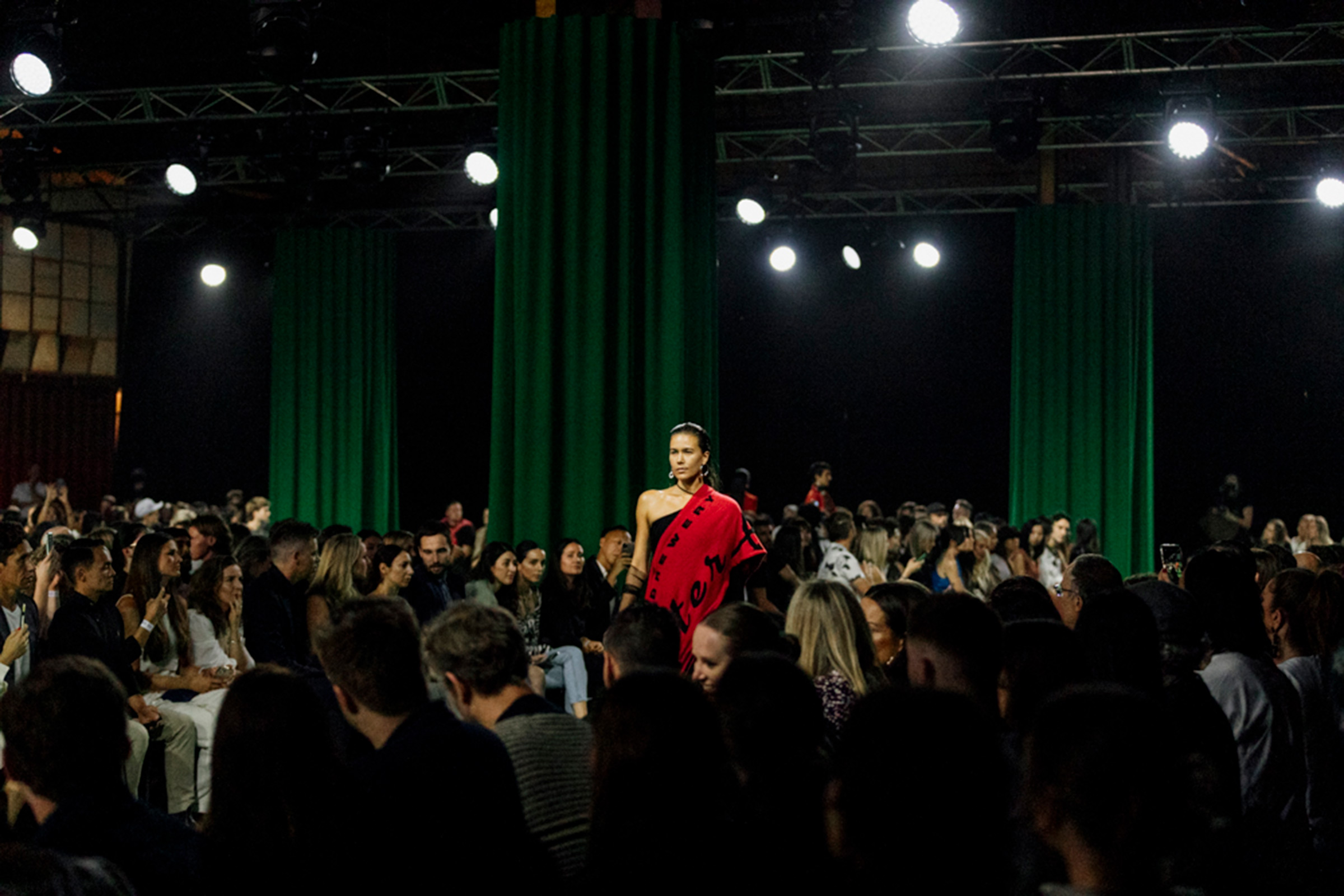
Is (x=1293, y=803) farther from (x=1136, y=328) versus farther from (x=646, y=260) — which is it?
(x=1136, y=328)

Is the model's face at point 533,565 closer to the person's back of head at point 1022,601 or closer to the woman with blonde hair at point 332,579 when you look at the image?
the woman with blonde hair at point 332,579

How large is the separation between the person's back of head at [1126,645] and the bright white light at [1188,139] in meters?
7.99

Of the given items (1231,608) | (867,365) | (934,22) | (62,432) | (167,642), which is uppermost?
(934,22)

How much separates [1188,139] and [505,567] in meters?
6.65

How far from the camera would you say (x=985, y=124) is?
43.7 ft

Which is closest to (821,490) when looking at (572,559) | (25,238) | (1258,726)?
(572,559)

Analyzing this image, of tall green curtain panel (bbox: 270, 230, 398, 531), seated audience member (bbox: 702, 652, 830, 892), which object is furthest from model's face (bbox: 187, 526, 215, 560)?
tall green curtain panel (bbox: 270, 230, 398, 531)

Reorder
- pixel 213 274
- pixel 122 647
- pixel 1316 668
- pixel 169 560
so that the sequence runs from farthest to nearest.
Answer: pixel 213 274, pixel 169 560, pixel 122 647, pixel 1316 668

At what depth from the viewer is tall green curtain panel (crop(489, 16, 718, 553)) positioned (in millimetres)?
6348

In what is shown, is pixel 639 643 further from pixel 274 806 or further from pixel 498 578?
pixel 498 578

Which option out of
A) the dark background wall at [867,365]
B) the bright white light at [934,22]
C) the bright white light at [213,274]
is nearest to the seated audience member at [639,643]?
the bright white light at [934,22]

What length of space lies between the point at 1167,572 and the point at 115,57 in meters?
10.2

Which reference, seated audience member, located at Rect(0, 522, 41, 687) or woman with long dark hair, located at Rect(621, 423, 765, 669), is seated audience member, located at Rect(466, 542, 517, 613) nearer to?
woman with long dark hair, located at Rect(621, 423, 765, 669)

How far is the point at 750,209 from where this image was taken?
13.3m
